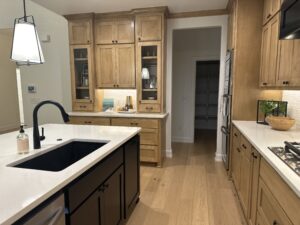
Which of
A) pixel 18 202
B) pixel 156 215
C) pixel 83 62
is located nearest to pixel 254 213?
pixel 156 215

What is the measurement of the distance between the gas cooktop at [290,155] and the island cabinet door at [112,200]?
124 centimetres

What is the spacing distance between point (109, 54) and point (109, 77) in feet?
1.35

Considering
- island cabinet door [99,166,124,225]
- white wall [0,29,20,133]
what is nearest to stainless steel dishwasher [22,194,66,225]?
island cabinet door [99,166,124,225]

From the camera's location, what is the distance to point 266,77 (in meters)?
2.53

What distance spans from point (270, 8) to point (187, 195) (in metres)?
2.45

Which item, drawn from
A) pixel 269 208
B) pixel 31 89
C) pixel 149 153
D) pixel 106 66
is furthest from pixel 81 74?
pixel 269 208

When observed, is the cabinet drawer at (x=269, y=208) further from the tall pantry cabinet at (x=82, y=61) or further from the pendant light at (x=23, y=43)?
the tall pantry cabinet at (x=82, y=61)

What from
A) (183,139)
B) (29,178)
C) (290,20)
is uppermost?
(290,20)

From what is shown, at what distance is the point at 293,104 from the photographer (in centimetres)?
248

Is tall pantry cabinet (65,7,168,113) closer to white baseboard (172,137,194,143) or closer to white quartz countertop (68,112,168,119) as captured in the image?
white quartz countertop (68,112,168,119)

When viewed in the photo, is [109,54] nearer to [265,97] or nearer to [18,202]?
[265,97]

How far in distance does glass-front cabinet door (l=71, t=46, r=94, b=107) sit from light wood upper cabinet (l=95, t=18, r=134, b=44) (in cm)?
34

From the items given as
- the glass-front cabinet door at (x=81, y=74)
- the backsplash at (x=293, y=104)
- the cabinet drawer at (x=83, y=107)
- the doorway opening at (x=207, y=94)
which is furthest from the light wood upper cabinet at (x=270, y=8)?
the doorway opening at (x=207, y=94)

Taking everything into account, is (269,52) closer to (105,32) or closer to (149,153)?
(149,153)
